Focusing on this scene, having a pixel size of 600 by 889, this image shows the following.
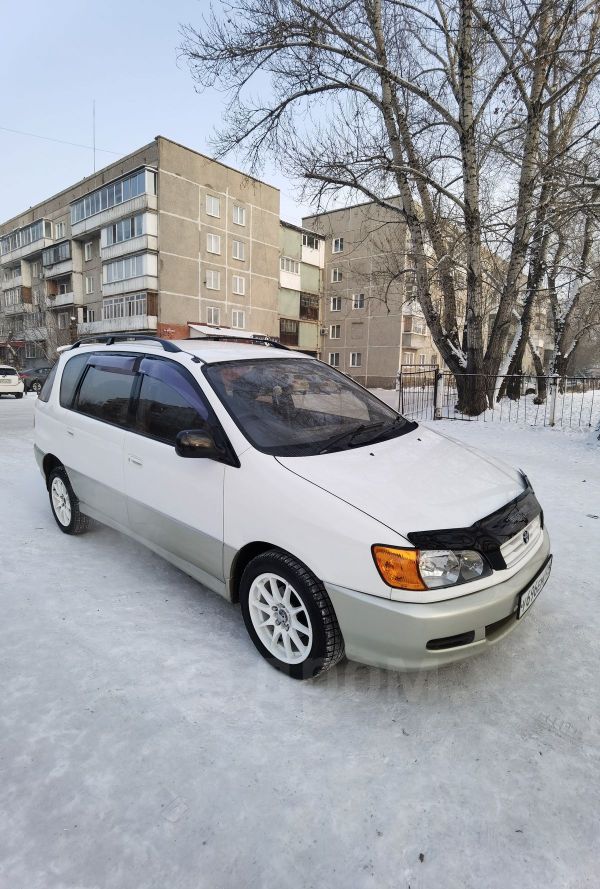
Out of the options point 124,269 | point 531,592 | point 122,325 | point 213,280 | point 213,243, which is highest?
point 213,243

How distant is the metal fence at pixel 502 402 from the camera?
11133 mm

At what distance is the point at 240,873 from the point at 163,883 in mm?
237

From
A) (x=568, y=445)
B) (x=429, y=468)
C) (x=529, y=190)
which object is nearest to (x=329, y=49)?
(x=529, y=190)

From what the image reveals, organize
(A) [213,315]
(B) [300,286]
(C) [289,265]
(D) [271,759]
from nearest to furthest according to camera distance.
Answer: (D) [271,759], (A) [213,315], (C) [289,265], (B) [300,286]

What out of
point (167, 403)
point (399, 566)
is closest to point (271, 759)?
point (399, 566)

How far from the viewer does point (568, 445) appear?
8.63 m

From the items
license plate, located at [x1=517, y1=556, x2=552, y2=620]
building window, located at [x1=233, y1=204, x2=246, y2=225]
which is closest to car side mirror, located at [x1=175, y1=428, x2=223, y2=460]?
license plate, located at [x1=517, y1=556, x2=552, y2=620]

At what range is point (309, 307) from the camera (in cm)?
4375

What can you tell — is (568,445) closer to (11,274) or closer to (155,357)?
(155,357)

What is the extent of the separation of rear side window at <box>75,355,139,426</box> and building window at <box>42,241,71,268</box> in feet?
135

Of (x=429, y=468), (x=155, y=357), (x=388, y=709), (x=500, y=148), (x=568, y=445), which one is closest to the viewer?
(x=388, y=709)

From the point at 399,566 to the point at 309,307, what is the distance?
43.7 m

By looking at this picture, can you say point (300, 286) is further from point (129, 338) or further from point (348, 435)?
point (348, 435)

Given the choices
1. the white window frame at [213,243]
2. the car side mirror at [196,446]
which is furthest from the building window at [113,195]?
the car side mirror at [196,446]
